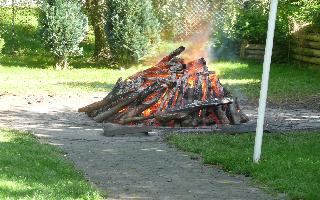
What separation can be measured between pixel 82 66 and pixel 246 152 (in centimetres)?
1570

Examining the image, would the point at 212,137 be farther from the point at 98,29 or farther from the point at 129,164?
the point at 98,29

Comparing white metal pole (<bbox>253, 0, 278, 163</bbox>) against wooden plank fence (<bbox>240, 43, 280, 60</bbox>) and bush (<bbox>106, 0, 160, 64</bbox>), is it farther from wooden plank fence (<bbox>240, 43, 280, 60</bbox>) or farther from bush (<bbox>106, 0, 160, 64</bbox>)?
wooden plank fence (<bbox>240, 43, 280, 60</bbox>)

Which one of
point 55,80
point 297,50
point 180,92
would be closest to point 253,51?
point 297,50

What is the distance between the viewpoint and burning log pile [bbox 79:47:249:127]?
11.7 metres

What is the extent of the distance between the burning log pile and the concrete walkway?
64cm

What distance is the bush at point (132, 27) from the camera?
875 inches

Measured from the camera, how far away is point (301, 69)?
22.9 meters

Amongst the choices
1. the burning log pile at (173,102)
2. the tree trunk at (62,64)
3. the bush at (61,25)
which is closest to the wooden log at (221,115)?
the burning log pile at (173,102)

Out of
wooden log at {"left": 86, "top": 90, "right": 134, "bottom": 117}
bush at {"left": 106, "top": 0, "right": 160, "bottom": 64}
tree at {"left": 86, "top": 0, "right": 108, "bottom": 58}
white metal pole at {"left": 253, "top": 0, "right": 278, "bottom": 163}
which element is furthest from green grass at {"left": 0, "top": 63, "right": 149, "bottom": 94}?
white metal pole at {"left": 253, "top": 0, "right": 278, "bottom": 163}

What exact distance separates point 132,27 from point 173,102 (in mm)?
10493

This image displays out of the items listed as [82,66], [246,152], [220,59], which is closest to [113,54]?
[82,66]

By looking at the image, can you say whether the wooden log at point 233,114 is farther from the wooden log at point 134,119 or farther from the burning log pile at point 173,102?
the wooden log at point 134,119

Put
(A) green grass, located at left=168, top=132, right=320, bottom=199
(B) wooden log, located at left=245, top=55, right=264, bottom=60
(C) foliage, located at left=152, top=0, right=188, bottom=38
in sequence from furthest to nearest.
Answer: (B) wooden log, located at left=245, top=55, right=264, bottom=60 < (C) foliage, located at left=152, top=0, right=188, bottom=38 < (A) green grass, located at left=168, top=132, right=320, bottom=199

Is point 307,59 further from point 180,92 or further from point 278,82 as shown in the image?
point 180,92
